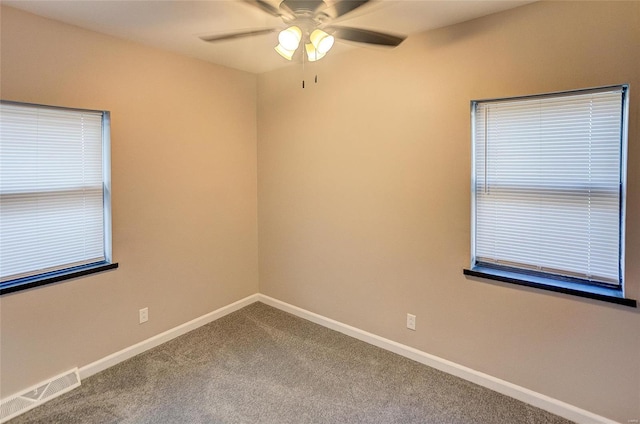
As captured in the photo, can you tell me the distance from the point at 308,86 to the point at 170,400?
2.70 metres

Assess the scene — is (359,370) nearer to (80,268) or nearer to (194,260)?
(194,260)

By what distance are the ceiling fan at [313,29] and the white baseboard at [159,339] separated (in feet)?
7.83

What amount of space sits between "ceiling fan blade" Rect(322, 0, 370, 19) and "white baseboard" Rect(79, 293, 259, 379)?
2.78 metres

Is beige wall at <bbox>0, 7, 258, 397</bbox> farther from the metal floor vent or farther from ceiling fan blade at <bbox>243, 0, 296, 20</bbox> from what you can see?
ceiling fan blade at <bbox>243, 0, 296, 20</bbox>

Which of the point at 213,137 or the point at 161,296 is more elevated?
the point at 213,137

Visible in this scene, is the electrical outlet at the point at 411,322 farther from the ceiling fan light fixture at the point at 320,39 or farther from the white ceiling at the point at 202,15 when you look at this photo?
the white ceiling at the point at 202,15

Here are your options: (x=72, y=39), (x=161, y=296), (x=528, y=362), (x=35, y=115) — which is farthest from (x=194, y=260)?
(x=528, y=362)

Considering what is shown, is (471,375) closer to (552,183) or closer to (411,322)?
(411,322)

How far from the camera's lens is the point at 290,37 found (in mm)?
1672

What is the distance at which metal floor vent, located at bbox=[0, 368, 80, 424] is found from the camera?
206 cm

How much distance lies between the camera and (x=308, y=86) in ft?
10.3

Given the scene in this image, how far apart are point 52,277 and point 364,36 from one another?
8.25ft

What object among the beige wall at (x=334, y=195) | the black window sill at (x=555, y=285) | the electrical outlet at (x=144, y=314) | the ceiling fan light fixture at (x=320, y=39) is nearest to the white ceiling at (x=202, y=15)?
the beige wall at (x=334, y=195)

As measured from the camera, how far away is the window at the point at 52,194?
2141 mm
